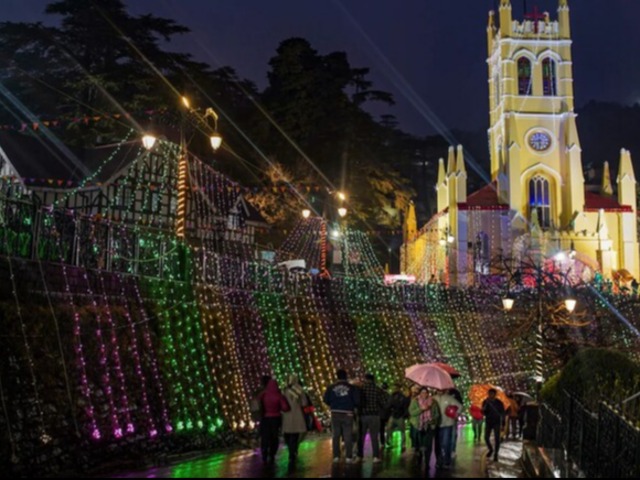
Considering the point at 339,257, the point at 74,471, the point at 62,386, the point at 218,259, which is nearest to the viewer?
the point at 74,471

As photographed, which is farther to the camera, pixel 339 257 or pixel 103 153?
pixel 339 257

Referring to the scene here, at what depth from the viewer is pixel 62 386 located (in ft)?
44.1

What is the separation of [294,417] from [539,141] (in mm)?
53754

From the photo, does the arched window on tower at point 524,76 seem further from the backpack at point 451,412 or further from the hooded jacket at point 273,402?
the hooded jacket at point 273,402

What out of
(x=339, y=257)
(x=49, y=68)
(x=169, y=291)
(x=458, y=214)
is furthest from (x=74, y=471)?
(x=458, y=214)

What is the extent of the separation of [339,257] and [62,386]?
30.3 metres

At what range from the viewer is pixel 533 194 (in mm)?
61906

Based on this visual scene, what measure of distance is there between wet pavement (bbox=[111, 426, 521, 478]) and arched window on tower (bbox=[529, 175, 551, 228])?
4645 cm

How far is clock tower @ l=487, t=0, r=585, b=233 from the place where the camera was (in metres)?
60.7

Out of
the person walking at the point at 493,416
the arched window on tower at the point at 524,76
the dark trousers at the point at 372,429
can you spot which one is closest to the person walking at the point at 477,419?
the person walking at the point at 493,416

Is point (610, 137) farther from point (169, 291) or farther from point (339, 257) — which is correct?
point (169, 291)

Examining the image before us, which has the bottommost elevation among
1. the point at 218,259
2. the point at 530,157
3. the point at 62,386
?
the point at 62,386

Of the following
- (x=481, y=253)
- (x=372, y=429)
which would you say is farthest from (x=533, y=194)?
(x=372, y=429)

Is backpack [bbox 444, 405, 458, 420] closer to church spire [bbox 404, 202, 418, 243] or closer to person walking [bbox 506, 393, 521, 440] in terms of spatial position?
person walking [bbox 506, 393, 521, 440]
